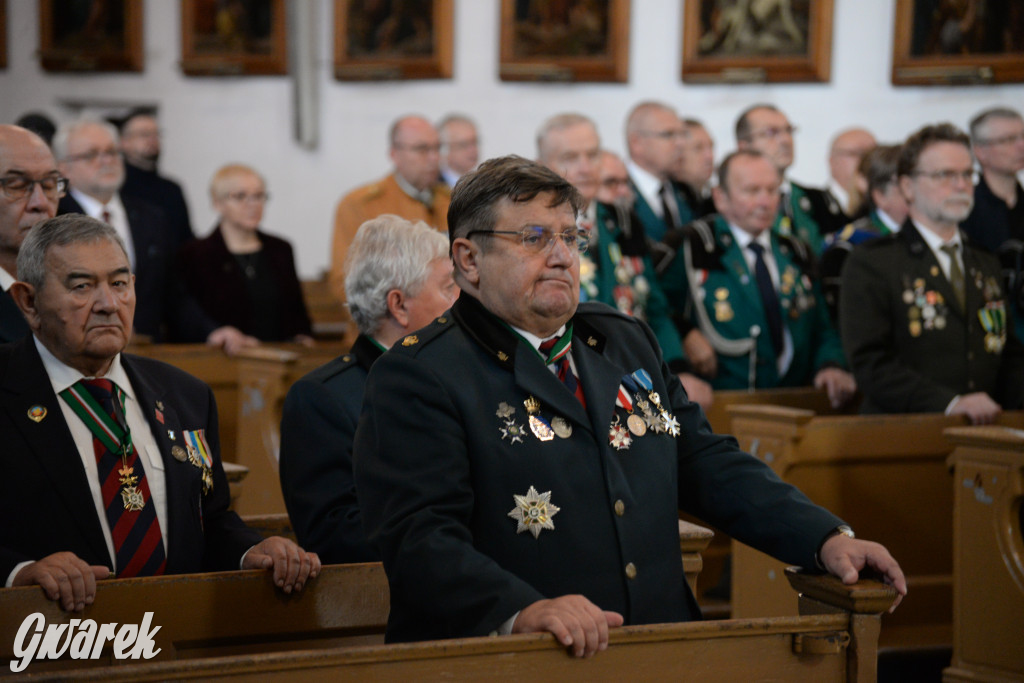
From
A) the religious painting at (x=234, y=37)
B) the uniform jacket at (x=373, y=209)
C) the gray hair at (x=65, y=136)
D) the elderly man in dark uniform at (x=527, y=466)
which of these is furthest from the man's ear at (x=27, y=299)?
the religious painting at (x=234, y=37)

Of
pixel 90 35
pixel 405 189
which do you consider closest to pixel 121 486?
pixel 405 189

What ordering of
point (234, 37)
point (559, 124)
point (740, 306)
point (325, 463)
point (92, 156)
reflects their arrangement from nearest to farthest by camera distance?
point (325, 463)
point (740, 306)
point (559, 124)
point (92, 156)
point (234, 37)

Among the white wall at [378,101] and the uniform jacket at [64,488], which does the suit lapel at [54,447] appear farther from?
the white wall at [378,101]

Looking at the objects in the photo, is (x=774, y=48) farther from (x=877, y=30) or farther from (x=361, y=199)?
(x=361, y=199)

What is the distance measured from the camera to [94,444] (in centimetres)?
253

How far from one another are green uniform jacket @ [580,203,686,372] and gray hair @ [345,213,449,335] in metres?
2.02

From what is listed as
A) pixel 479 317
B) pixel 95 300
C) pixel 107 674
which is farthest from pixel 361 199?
pixel 107 674

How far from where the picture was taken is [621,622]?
1.98 meters

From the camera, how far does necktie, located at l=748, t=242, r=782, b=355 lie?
5.18m

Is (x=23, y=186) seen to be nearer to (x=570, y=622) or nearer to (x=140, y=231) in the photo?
(x=570, y=622)

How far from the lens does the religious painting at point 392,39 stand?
9.63 meters

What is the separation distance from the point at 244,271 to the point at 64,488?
3.77 m

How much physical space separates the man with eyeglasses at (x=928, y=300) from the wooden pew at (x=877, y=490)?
317mm

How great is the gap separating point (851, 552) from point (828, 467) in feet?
6.37
